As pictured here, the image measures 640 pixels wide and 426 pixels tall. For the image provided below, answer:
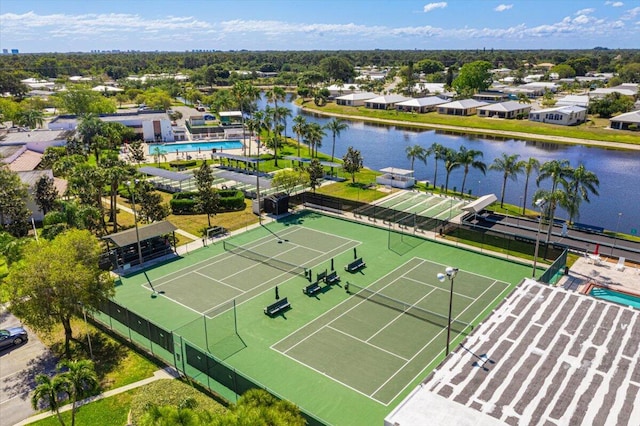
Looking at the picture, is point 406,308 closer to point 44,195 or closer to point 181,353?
point 181,353

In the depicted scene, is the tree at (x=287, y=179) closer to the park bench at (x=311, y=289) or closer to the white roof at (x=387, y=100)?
the park bench at (x=311, y=289)

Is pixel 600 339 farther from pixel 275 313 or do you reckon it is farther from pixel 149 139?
pixel 149 139

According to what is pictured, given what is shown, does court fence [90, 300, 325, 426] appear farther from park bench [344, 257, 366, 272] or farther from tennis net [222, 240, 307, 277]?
park bench [344, 257, 366, 272]

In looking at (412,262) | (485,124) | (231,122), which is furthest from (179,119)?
(412,262)

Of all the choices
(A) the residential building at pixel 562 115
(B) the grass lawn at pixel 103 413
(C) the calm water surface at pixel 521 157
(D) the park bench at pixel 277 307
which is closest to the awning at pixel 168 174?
(D) the park bench at pixel 277 307

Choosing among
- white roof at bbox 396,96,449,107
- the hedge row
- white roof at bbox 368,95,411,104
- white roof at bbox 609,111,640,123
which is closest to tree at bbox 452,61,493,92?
white roof at bbox 396,96,449,107

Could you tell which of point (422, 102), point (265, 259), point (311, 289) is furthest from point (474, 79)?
point (311, 289)
